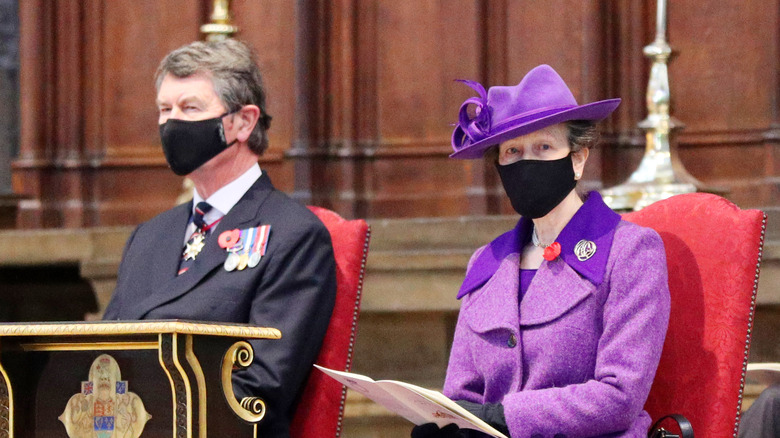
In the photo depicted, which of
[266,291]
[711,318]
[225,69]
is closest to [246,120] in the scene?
[225,69]

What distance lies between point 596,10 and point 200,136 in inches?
81.2

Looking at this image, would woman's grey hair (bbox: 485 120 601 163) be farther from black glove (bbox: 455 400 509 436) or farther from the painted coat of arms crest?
the painted coat of arms crest

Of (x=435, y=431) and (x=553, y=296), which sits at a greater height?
(x=553, y=296)

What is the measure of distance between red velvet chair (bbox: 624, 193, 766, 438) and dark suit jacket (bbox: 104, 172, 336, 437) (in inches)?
33.3

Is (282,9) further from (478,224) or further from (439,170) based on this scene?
(478,224)

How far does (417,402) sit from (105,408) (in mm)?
671

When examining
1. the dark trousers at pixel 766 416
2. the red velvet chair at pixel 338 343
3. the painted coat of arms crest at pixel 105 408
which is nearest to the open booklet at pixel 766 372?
the dark trousers at pixel 766 416

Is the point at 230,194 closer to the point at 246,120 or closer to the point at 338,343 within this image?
the point at 246,120

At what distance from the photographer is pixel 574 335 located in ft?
8.14

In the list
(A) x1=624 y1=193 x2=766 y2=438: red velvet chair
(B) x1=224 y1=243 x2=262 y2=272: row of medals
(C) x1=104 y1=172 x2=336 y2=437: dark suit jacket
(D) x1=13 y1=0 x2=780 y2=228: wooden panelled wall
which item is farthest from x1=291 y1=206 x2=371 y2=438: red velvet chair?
(D) x1=13 y1=0 x2=780 y2=228: wooden panelled wall

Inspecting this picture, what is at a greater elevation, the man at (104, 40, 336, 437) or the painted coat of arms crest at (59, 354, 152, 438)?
the man at (104, 40, 336, 437)

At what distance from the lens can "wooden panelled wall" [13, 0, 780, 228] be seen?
459 centimetres

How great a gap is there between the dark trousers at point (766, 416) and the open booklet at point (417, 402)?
2.66 ft

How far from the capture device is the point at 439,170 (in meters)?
4.87
